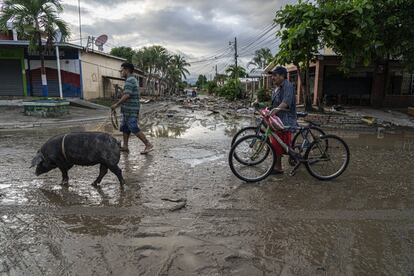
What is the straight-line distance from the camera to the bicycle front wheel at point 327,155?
5414 millimetres

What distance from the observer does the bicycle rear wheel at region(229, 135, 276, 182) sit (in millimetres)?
5281

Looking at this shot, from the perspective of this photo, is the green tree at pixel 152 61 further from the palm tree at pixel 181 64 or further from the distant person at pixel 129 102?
the distant person at pixel 129 102

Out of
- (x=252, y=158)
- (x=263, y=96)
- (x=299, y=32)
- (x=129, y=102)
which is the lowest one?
(x=252, y=158)

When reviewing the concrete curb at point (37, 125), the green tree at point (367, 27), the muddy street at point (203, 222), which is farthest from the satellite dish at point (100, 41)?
the muddy street at point (203, 222)

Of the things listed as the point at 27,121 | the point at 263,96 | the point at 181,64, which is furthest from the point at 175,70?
the point at 27,121

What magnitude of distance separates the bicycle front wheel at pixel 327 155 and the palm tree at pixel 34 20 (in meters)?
15.3

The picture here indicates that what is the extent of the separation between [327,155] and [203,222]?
106 inches

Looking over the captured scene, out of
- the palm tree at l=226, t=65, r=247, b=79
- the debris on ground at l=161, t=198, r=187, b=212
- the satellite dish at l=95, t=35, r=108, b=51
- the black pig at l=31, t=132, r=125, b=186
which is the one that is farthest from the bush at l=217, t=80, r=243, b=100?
the debris on ground at l=161, t=198, r=187, b=212

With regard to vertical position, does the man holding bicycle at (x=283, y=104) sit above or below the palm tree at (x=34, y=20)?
below

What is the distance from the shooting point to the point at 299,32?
11.1 metres

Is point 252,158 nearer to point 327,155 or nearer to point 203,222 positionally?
point 327,155

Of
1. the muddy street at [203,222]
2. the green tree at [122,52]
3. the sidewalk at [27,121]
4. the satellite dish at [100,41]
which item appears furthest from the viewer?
the green tree at [122,52]

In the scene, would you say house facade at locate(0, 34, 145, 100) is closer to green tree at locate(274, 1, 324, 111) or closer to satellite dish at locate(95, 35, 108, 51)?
satellite dish at locate(95, 35, 108, 51)

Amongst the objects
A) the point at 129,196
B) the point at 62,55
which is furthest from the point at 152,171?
the point at 62,55
